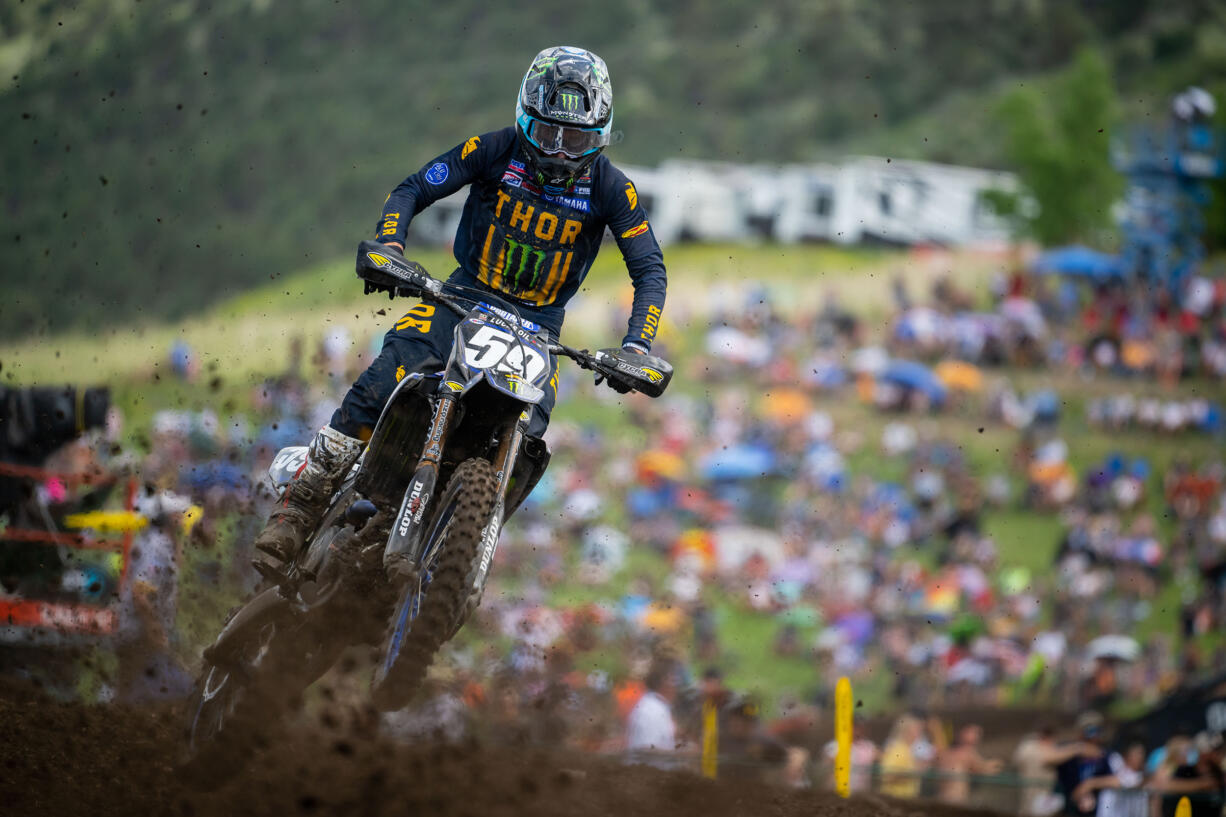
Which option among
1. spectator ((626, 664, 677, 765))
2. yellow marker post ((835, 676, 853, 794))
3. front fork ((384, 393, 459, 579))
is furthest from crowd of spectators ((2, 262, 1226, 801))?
front fork ((384, 393, 459, 579))

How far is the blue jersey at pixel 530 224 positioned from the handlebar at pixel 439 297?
0.45 metres

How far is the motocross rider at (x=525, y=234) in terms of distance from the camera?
738 centimetres

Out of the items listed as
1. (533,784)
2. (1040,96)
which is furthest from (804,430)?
(1040,96)

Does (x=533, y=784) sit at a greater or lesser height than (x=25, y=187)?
lesser

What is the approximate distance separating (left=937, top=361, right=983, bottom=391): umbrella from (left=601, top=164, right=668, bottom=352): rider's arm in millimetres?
24369

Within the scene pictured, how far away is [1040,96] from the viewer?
58.8 m

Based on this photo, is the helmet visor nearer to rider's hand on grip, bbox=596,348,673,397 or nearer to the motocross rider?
the motocross rider

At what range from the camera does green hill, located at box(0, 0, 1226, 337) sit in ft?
90.4

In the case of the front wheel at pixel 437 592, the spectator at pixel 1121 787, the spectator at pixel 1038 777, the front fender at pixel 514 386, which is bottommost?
the spectator at pixel 1038 777

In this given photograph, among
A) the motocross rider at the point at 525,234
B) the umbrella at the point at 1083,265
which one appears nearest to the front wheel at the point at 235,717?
the motocross rider at the point at 525,234

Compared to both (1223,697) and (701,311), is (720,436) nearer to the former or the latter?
(701,311)

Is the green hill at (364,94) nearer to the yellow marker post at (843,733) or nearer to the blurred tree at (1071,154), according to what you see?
the blurred tree at (1071,154)

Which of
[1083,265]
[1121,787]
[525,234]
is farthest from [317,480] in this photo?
[1083,265]

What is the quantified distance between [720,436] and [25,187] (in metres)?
14.2
